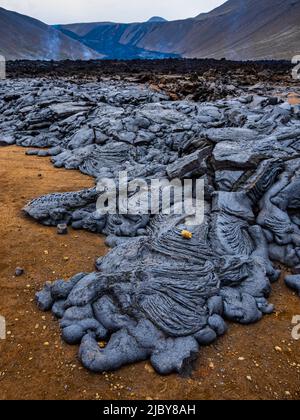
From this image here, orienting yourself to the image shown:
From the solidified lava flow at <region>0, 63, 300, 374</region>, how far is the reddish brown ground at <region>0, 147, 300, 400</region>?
0.12 m

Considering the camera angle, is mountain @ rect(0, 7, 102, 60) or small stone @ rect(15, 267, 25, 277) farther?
mountain @ rect(0, 7, 102, 60)

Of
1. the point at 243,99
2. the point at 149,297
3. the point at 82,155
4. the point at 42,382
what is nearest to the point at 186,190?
the point at 149,297

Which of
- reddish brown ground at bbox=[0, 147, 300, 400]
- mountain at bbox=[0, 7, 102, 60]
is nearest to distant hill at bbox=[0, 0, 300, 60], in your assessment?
mountain at bbox=[0, 7, 102, 60]

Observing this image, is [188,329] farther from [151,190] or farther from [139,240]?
[151,190]

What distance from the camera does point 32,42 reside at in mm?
73750

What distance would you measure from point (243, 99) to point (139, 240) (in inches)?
367

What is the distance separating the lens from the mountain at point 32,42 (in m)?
66.0

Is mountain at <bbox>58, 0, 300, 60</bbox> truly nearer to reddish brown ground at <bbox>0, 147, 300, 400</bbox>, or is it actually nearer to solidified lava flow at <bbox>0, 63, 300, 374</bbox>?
solidified lava flow at <bbox>0, 63, 300, 374</bbox>

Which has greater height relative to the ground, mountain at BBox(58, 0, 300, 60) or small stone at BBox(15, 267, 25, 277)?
mountain at BBox(58, 0, 300, 60)

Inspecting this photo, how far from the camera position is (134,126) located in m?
10.7

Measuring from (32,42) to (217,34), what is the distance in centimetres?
3838

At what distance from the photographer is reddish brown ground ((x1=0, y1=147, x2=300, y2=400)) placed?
3.21 metres

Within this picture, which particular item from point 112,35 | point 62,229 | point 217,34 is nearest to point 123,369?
point 62,229

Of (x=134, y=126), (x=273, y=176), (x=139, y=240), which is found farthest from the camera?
(x=134, y=126)
